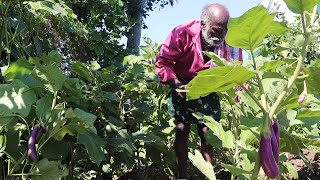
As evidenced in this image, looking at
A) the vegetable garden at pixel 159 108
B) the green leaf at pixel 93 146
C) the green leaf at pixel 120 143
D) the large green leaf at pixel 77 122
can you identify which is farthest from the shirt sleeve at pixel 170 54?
the large green leaf at pixel 77 122

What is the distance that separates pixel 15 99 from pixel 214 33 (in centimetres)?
147

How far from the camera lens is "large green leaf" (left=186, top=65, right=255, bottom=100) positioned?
0.75 metres

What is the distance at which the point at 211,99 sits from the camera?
281cm

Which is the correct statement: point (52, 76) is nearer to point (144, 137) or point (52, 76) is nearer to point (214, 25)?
point (144, 137)

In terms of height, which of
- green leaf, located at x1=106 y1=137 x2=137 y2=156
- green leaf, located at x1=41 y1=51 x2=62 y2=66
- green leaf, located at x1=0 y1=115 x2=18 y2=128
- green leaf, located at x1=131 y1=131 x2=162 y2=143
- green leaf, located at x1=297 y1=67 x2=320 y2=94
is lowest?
green leaf, located at x1=131 y1=131 x2=162 y2=143

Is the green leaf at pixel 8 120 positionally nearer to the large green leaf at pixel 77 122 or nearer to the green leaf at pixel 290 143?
the large green leaf at pixel 77 122

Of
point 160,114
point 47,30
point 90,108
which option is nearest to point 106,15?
point 47,30

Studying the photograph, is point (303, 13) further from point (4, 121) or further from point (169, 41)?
point (169, 41)

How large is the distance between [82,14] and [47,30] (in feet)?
14.7

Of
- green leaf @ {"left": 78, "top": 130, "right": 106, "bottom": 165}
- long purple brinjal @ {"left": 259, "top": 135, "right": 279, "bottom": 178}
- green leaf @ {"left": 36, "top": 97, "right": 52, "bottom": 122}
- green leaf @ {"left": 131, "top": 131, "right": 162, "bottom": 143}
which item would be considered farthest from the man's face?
long purple brinjal @ {"left": 259, "top": 135, "right": 279, "bottom": 178}

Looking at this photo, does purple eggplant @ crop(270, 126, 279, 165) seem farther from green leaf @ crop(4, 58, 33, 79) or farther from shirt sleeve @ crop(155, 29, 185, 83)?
shirt sleeve @ crop(155, 29, 185, 83)

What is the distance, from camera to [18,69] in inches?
57.9

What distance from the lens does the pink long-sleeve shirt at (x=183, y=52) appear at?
2.64 m

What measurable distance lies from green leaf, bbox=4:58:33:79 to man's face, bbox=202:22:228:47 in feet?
4.22
